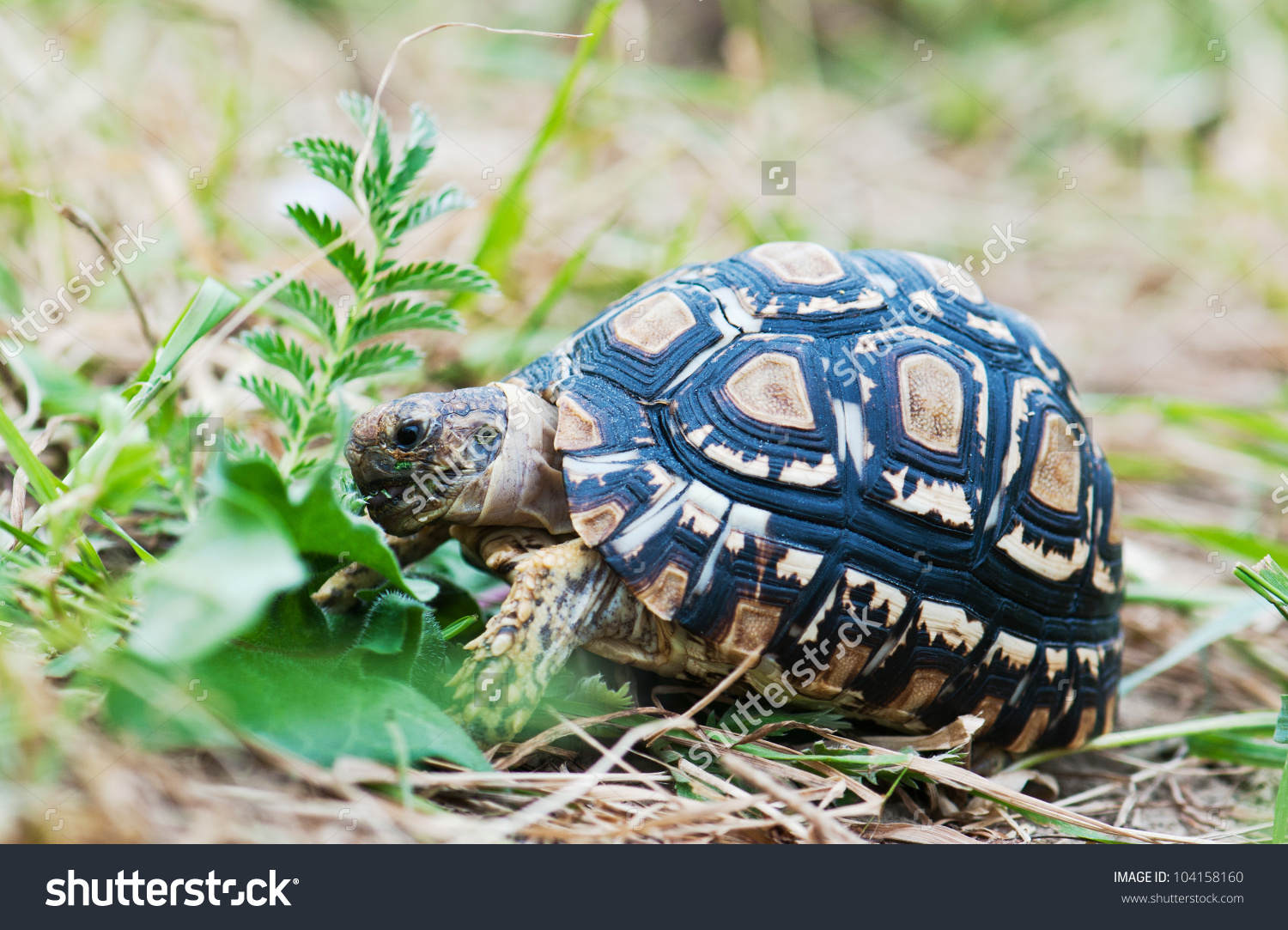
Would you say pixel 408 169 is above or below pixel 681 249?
below

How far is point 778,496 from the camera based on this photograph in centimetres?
238

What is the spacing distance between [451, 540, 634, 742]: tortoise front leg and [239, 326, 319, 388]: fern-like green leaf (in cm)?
81

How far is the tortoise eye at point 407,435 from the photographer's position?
7.86ft

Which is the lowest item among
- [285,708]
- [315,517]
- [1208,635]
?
[285,708]

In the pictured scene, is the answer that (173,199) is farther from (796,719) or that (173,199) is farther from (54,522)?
(796,719)

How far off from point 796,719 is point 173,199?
3754 mm

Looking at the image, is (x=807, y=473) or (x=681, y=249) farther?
(x=681, y=249)

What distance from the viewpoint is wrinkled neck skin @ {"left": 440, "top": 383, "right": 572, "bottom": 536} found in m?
2.50

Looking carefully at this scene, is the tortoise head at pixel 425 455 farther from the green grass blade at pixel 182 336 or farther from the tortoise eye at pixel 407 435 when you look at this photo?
the green grass blade at pixel 182 336

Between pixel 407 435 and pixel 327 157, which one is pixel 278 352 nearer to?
pixel 407 435

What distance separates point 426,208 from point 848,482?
4.70 ft

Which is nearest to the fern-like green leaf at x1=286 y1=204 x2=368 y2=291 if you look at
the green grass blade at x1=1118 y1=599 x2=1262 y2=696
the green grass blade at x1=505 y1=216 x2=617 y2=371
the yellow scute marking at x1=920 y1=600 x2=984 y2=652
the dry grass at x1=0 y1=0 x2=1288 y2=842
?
the dry grass at x1=0 y1=0 x2=1288 y2=842

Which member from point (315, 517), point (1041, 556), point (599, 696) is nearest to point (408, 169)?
point (315, 517)

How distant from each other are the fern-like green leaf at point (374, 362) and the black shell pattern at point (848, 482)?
1.31 feet
